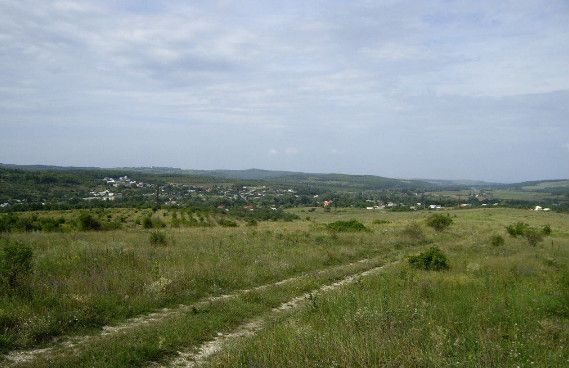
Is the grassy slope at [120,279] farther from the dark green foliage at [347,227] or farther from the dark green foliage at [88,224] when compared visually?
the dark green foliage at [88,224]

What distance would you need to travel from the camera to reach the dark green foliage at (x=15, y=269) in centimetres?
958

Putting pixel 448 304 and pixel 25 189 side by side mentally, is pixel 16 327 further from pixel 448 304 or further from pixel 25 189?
pixel 25 189

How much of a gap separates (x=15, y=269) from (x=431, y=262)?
13.7m

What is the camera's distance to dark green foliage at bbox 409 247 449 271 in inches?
637

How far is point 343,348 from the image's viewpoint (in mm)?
5574

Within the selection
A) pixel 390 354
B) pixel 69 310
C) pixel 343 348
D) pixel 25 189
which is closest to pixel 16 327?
pixel 69 310

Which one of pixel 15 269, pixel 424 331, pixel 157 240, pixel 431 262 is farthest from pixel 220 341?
pixel 157 240

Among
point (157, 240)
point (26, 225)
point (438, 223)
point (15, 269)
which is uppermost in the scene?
point (15, 269)

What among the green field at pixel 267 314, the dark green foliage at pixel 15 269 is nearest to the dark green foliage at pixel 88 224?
the green field at pixel 267 314

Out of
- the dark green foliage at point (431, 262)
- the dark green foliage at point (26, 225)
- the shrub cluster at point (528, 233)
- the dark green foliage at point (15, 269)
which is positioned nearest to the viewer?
the dark green foliage at point (15, 269)

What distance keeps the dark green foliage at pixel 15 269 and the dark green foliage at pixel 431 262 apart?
13000mm

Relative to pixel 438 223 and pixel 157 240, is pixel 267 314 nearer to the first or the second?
pixel 157 240

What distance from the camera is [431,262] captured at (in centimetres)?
1639

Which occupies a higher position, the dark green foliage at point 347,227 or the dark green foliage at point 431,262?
the dark green foliage at point 431,262
